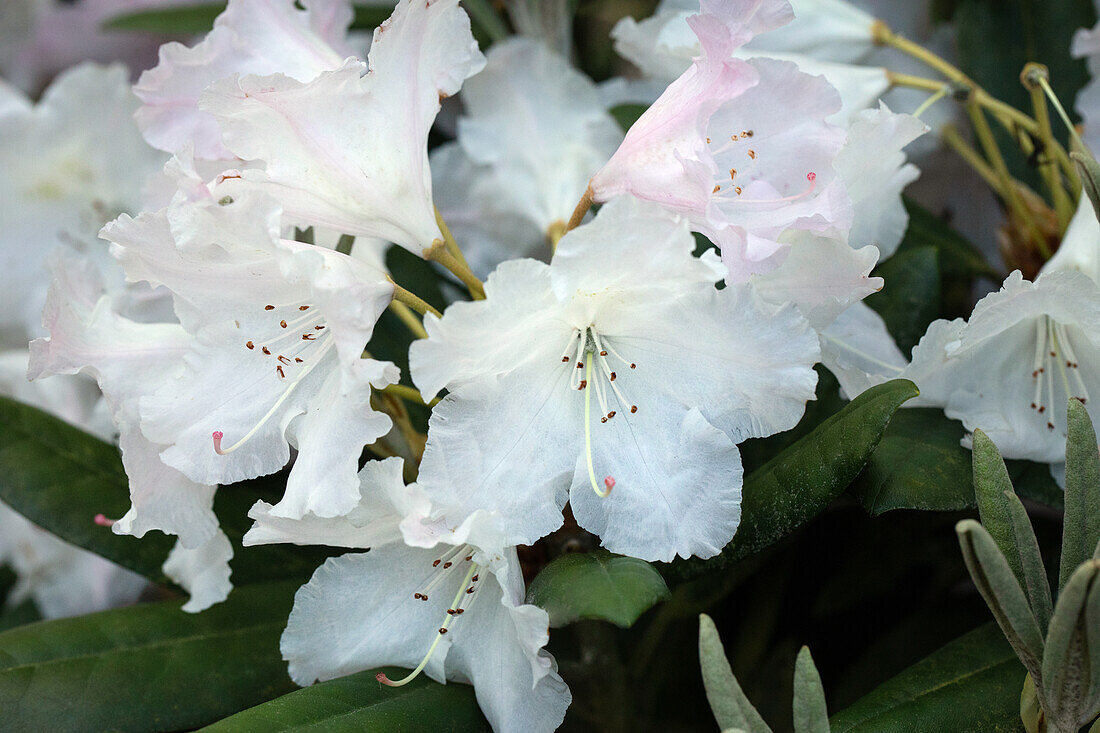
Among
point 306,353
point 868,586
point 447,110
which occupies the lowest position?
point 868,586

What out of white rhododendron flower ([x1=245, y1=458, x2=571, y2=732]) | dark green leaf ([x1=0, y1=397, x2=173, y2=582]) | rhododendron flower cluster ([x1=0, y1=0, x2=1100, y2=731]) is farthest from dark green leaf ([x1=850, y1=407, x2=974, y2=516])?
dark green leaf ([x1=0, y1=397, x2=173, y2=582])

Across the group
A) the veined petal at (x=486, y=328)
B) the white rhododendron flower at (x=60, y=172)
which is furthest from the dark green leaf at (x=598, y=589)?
the white rhododendron flower at (x=60, y=172)

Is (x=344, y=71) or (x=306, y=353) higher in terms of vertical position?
(x=344, y=71)

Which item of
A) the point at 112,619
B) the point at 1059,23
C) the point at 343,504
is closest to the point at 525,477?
the point at 343,504

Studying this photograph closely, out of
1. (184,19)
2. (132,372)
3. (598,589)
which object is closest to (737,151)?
(598,589)

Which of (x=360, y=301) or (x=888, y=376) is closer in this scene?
(x=360, y=301)

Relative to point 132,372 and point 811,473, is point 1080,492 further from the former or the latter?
point 132,372

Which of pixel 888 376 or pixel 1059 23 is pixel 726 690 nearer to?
pixel 888 376

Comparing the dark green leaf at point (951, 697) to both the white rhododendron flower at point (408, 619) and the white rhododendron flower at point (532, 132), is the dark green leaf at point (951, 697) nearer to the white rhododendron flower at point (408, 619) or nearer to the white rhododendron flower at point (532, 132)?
the white rhododendron flower at point (408, 619)
